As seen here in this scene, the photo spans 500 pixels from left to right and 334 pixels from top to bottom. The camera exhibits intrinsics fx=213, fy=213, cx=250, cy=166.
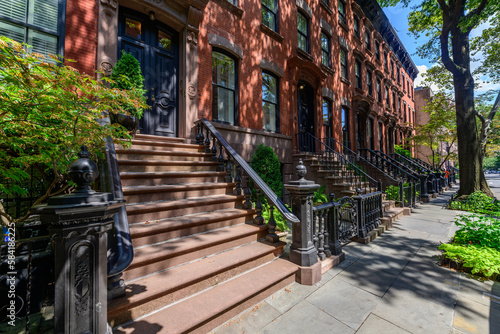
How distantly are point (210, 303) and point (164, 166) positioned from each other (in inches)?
119

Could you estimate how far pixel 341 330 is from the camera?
2.36 m

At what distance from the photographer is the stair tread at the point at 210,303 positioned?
2119 mm

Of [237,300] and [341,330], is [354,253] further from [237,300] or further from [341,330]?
[237,300]

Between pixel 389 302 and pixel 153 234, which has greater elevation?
pixel 153 234

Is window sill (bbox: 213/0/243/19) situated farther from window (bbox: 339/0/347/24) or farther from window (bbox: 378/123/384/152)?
window (bbox: 378/123/384/152)

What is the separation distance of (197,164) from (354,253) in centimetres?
403

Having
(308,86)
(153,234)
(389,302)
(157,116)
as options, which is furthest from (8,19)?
(308,86)

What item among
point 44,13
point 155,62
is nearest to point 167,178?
point 155,62

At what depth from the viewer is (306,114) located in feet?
35.3

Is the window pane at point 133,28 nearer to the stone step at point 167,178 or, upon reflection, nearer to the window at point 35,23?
the window at point 35,23

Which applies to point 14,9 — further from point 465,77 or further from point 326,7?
point 465,77

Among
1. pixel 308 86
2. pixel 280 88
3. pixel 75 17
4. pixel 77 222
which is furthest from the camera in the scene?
pixel 308 86

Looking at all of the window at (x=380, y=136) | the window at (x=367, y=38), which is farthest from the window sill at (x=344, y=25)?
the window at (x=380, y=136)

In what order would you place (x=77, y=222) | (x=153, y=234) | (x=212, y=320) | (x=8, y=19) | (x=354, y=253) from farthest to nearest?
(x=354, y=253)
(x=8, y=19)
(x=153, y=234)
(x=212, y=320)
(x=77, y=222)
